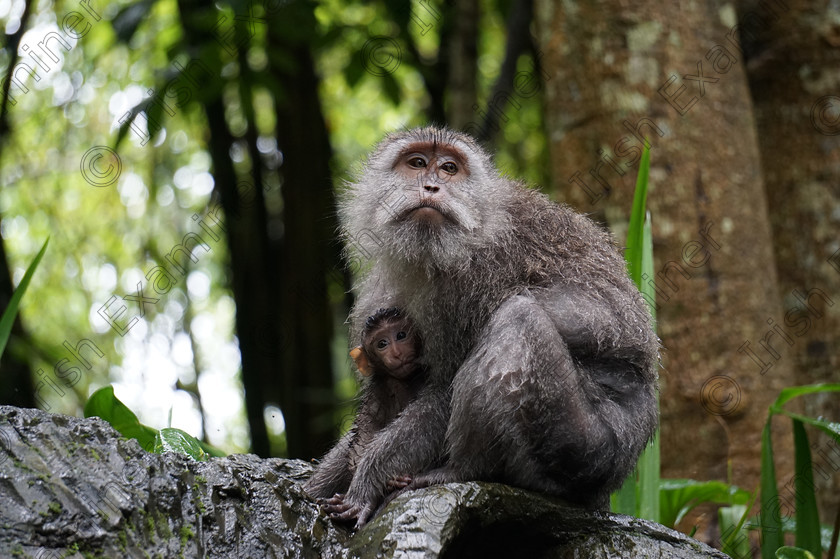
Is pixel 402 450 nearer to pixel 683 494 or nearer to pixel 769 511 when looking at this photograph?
pixel 683 494

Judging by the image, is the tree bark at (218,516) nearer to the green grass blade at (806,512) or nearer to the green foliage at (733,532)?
the green grass blade at (806,512)

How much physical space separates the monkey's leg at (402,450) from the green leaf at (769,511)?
1.68 meters

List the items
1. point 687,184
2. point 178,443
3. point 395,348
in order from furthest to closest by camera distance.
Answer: point 687,184 → point 395,348 → point 178,443

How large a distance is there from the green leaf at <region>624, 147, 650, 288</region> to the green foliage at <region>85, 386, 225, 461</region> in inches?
95.3

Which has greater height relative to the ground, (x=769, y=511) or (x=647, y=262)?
(x=647, y=262)

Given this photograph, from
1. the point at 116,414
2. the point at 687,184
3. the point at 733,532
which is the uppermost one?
the point at 687,184

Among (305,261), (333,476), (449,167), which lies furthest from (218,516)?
(305,261)

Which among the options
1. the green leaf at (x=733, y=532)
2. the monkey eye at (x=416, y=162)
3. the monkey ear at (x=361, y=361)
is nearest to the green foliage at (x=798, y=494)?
the green leaf at (x=733, y=532)

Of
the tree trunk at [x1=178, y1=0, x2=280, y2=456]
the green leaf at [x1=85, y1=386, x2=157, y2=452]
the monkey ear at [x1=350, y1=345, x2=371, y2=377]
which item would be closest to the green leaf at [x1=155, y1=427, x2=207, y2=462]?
the green leaf at [x1=85, y1=386, x2=157, y2=452]

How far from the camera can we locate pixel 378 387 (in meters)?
4.52

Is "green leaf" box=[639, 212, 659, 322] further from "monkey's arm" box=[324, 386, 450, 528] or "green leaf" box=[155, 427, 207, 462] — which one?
"green leaf" box=[155, 427, 207, 462]

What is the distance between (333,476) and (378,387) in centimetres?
50

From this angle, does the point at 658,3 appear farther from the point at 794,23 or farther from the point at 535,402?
the point at 535,402

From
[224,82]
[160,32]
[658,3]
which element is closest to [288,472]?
[224,82]
